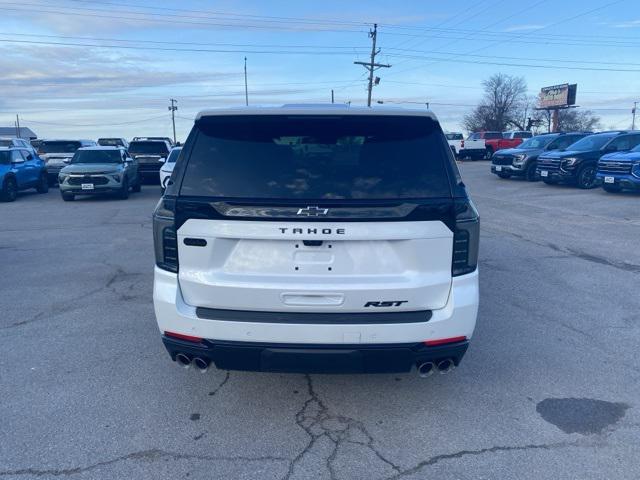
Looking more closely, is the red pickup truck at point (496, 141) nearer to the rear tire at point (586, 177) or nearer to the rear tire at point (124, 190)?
the rear tire at point (586, 177)

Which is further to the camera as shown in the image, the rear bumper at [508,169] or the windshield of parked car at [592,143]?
the rear bumper at [508,169]

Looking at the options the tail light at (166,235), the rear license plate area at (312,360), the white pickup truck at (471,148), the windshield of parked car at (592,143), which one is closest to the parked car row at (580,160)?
the windshield of parked car at (592,143)

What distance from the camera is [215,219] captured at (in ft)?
10.9

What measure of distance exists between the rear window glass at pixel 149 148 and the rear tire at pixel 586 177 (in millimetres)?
16351

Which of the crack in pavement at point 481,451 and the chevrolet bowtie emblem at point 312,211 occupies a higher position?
the chevrolet bowtie emblem at point 312,211

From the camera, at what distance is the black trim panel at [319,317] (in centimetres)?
336

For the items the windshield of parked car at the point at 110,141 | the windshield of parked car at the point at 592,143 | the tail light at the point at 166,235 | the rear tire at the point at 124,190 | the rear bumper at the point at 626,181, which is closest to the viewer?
the tail light at the point at 166,235

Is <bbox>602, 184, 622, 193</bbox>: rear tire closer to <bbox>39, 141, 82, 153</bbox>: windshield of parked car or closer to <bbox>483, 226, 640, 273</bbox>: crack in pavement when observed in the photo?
<bbox>483, 226, 640, 273</bbox>: crack in pavement

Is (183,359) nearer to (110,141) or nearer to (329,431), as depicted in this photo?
(329,431)

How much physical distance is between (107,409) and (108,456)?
618 millimetres

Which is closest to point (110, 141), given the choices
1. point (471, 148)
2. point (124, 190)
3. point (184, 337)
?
point (124, 190)

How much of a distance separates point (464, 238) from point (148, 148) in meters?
22.1

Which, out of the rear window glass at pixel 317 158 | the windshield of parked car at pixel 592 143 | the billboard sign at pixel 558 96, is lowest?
the windshield of parked car at pixel 592 143

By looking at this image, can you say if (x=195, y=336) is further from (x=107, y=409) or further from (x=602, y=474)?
(x=602, y=474)
